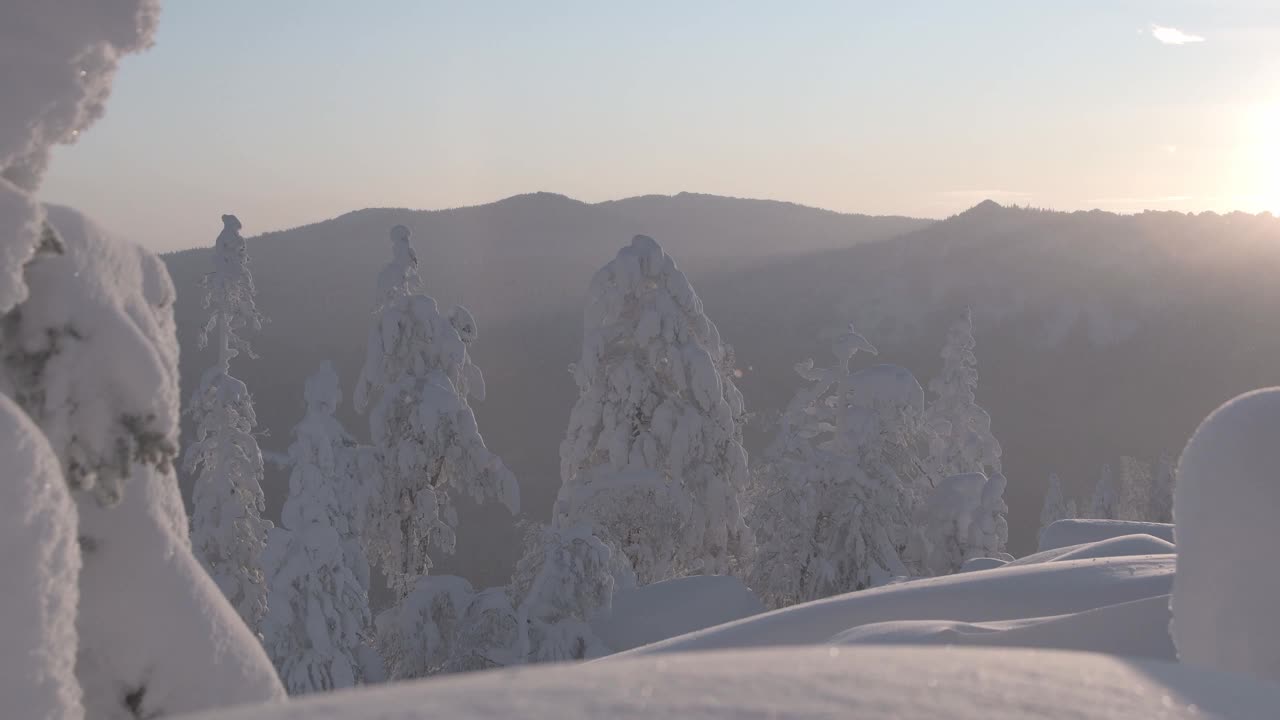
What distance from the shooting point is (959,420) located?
36969mm

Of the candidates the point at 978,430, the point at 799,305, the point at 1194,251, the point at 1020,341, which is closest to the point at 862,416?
the point at 978,430

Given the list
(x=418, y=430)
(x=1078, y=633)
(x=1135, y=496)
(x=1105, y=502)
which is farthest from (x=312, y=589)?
(x=1135, y=496)

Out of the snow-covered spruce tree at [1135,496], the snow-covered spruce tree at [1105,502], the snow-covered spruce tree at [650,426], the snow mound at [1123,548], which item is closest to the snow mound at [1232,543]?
the snow mound at [1123,548]

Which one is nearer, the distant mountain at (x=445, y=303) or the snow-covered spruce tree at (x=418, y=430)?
the snow-covered spruce tree at (x=418, y=430)

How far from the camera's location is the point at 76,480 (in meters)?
3.70

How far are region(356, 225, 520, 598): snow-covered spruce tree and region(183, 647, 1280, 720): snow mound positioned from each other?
21640 millimetres

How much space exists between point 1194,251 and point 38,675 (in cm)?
18725

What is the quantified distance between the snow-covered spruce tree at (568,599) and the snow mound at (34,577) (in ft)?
50.1

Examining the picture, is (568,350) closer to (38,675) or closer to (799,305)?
(799,305)

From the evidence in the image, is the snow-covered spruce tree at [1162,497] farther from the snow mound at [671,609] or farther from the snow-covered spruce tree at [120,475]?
the snow-covered spruce tree at [120,475]

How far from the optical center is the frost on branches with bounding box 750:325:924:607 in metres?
24.1

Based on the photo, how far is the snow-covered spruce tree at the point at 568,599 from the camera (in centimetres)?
1809

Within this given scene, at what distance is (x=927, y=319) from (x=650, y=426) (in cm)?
14635

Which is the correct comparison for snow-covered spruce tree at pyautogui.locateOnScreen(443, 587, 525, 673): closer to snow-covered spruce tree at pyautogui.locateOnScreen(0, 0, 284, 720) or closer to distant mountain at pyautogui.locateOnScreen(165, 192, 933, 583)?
snow-covered spruce tree at pyautogui.locateOnScreen(0, 0, 284, 720)
